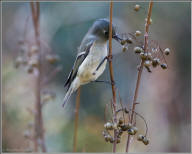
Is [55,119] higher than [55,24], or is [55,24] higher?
[55,24]

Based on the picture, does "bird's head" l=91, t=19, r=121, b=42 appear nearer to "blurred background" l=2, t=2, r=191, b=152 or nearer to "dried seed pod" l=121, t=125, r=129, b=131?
"dried seed pod" l=121, t=125, r=129, b=131

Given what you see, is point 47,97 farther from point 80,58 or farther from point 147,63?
point 147,63

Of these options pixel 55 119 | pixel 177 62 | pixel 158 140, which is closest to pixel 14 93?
pixel 55 119

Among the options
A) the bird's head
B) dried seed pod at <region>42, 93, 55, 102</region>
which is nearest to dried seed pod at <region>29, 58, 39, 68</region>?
dried seed pod at <region>42, 93, 55, 102</region>

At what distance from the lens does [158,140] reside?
3105 millimetres

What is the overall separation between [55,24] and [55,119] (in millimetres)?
960

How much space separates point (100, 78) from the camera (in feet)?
9.78

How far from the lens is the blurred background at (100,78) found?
2666mm

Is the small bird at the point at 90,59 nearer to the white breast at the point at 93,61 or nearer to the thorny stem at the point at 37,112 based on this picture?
the white breast at the point at 93,61

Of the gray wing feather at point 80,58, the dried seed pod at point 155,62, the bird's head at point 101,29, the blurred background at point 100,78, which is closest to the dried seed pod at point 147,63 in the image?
the dried seed pod at point 155,62

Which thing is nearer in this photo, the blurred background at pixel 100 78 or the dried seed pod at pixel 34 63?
the dried seed pod at pixel 34 63

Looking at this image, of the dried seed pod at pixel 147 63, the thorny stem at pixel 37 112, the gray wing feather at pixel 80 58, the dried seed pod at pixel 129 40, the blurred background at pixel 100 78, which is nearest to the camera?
the dried seed pod at pixel 147 63

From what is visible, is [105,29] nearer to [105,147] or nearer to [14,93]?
[14,93]

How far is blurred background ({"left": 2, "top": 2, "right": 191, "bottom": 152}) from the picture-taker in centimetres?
267
